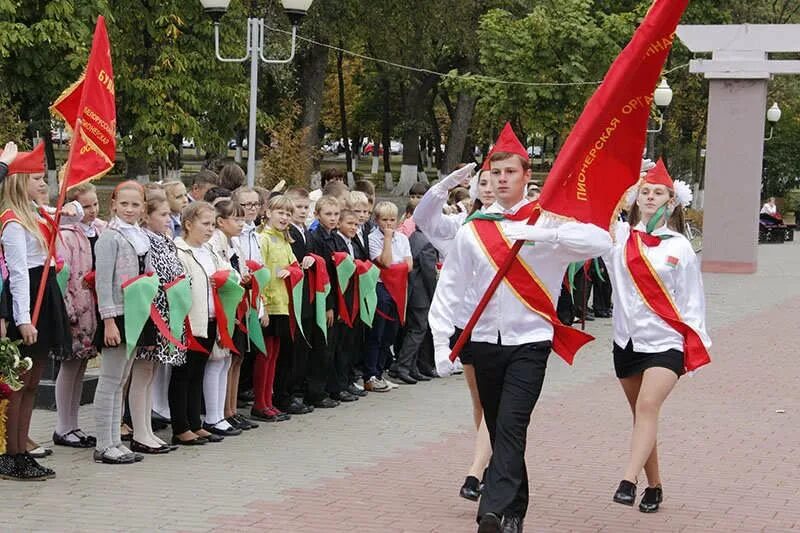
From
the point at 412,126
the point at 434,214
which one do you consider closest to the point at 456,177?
the point at 434,214

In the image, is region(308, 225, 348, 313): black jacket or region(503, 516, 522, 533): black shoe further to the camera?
region(308, 225, 348, 313): black jacket

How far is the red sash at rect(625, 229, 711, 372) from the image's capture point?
7.66m

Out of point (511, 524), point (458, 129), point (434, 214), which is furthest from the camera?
point (458, 129)

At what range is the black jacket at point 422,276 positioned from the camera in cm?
1296

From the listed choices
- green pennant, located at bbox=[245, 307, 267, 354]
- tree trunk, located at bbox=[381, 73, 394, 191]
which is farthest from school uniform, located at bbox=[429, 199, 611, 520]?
tree trunk, located at bbox=[381, 73, 394, 191]

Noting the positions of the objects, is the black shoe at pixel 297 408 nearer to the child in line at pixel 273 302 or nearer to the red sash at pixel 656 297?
the child in line at pixel 273 302

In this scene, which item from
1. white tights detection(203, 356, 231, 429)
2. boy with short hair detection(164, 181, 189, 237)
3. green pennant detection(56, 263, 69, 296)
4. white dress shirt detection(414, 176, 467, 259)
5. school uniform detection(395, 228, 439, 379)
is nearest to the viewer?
white dress shirt detection(414, 176, 467, 259)

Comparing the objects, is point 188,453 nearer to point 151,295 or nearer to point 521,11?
point 151,295

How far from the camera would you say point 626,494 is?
Answer: 24.4ft

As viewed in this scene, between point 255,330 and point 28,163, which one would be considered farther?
point 255,330

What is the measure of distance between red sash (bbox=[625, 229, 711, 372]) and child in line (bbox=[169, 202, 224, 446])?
10.0 ft

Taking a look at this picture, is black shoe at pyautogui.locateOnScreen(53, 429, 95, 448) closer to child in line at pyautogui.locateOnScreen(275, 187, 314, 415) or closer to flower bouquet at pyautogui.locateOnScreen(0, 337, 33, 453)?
flower bouquet at pyautogui.locateOnScreen(0, 337, 33, 453)

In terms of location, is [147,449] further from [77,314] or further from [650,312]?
[650,312]

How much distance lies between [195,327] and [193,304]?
0.54ft
